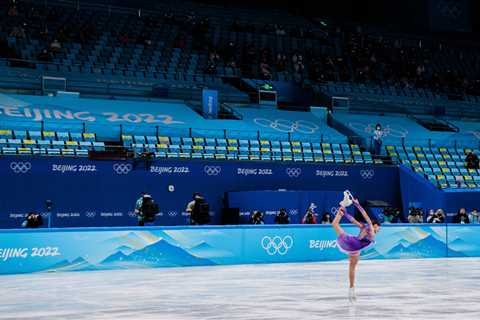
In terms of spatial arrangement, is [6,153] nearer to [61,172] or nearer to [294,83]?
[61,172]

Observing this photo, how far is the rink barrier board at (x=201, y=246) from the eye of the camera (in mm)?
19703

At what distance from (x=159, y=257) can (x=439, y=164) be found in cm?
1942

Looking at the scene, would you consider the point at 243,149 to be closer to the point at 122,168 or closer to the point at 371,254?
the point at 122,168

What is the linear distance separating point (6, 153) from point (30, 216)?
3.93 meters

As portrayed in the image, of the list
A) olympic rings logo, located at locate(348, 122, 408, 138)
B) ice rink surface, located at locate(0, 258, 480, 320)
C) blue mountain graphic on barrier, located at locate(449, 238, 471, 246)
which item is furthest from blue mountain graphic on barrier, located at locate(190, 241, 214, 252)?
olympic rings logo, located at locate(348, 122, 408, 138)

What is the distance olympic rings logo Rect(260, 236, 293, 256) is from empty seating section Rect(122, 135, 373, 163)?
7.95 m

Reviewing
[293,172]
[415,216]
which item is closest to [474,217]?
[415,216]

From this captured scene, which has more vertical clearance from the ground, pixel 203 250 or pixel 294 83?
pixel 294 83

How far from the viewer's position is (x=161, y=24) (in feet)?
143

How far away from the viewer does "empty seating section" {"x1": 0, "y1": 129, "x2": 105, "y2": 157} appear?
1102 inches

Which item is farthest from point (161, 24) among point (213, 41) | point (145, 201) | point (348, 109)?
point (145, 201)

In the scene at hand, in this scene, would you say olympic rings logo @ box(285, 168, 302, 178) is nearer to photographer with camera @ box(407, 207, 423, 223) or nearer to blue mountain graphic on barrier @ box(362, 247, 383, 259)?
photographer with camera @ box(407, 207, 423, 223)

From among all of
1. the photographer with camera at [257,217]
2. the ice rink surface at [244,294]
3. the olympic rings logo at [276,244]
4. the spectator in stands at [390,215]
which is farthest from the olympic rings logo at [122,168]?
the spectator in stands at [390,215]

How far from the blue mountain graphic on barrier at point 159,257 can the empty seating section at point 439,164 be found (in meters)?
15.7
